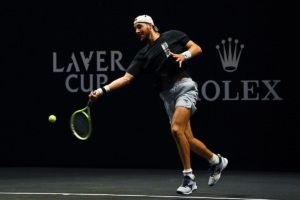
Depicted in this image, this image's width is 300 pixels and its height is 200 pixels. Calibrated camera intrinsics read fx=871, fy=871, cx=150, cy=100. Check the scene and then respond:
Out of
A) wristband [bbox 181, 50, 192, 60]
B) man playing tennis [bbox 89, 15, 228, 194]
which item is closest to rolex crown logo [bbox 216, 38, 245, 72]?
man playing tennis [bbox 89, 15, 228, 194]

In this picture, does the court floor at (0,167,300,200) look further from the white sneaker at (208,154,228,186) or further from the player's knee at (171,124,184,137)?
the player's knee at (171,124,184,137)

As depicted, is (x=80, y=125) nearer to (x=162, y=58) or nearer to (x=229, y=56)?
(x=162, y=58)

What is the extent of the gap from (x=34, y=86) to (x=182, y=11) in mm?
2330

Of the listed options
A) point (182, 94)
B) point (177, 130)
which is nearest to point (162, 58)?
point (182, 94)

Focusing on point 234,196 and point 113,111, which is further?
point 113,111

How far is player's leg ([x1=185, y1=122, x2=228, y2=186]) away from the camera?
8992mm

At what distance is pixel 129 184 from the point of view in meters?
10.1

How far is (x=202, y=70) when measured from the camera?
11625mm

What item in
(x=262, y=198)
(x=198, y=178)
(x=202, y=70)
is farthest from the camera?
(x=202, y=70)

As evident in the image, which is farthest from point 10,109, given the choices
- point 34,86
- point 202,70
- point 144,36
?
point 144,36

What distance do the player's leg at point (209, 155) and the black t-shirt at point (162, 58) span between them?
0.60m

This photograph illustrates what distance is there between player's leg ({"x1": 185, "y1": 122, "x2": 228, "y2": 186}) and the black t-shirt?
0.60 m

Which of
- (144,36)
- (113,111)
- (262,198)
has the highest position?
(144,36)

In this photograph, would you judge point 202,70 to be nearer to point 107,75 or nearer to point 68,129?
point 107,75
